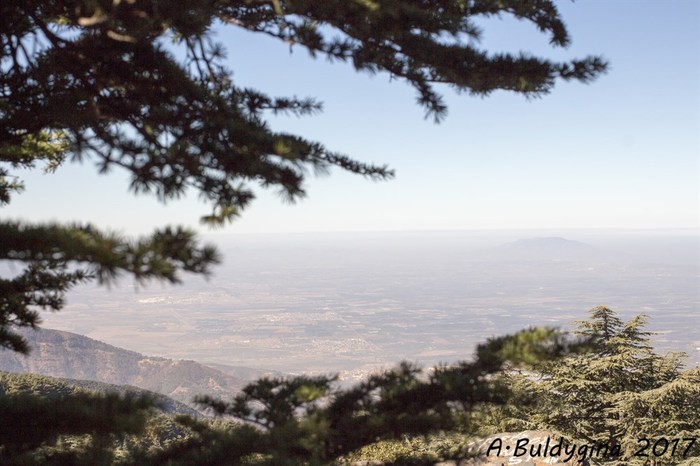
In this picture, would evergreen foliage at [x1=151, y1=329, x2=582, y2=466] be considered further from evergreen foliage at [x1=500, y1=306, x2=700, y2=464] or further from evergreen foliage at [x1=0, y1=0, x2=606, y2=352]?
evergreen foliage at [x1=500, y1=306, x2=700, y2=464]

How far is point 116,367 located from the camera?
151000 millimetres

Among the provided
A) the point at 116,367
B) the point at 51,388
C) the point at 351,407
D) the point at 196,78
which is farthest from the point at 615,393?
the point at 116,367

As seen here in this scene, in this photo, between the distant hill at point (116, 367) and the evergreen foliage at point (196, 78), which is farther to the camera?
the distant hill at point (116, 367)

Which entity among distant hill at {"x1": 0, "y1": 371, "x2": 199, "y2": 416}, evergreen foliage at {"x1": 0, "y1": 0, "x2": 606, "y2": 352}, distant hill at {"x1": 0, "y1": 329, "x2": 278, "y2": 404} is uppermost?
evergreen foliage at {"x1": 0, "y1": 0, "x2": 606, "y2": 352}

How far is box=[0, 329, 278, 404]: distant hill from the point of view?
424 ft

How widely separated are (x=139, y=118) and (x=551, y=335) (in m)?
3.15

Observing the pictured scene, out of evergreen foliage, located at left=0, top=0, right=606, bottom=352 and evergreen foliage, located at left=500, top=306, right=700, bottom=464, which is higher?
evergreen foliage, located at left=0, top=0, right=606, bottom=352

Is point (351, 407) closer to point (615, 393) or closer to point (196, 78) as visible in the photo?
point (196, 78)

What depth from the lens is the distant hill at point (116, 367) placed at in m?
129

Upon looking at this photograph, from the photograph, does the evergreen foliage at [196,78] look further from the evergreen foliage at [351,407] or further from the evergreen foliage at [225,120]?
the evergreen foliage at [351,407]

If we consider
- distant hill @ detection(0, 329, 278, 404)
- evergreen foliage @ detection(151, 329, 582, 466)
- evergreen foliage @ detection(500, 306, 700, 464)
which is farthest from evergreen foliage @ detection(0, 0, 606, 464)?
distant hill @ detection(0, 329, 278, 404)

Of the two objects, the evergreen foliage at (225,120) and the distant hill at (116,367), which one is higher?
the evergreen foliage at (225,120)

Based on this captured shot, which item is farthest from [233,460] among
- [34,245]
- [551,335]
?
[551,335]

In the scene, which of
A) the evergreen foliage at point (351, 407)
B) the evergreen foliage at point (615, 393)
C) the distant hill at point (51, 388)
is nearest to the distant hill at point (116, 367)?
the distant hill at point (51, 388)
